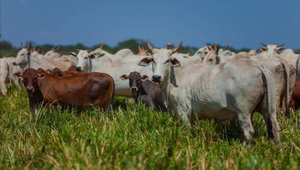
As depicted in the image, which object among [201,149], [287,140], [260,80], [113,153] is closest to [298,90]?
[287,140]

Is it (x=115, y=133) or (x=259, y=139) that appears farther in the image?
(x=259, y=139)

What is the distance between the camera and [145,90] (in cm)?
1012

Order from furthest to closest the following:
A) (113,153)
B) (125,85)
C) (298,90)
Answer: (125,85), (298,90), (113,153)

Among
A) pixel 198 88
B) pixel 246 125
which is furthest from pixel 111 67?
pixel 246 125

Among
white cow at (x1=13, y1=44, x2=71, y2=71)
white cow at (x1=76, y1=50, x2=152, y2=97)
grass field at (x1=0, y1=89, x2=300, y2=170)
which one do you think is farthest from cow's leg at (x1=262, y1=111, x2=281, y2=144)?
white cow at (x1=13, y1=44, x2=71, y2=71)

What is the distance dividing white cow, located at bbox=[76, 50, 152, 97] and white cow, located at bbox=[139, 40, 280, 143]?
443cm

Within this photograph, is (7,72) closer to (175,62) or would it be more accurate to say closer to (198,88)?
(175,62)

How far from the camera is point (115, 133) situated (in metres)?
5.63

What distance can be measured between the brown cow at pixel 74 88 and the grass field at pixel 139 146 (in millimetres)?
1200

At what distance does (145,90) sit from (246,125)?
4.20 meters

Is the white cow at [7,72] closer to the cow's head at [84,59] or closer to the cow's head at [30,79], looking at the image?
the cow's head at [84,59]

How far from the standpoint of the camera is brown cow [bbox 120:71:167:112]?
9.54m

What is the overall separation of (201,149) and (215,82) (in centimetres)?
115

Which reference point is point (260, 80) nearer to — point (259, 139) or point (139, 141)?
point (259, 139)
